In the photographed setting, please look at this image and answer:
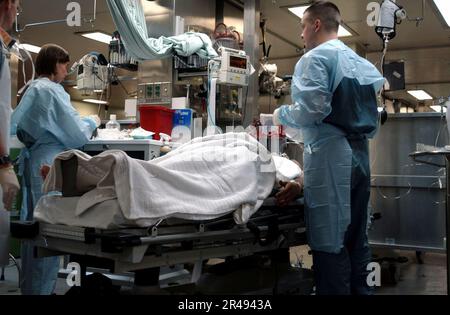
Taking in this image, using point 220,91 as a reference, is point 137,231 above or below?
below

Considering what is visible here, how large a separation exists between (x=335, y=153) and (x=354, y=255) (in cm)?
59

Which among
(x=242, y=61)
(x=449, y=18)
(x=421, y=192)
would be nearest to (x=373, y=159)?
(x=421, y=192)

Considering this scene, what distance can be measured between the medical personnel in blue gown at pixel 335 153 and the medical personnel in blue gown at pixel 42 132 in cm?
133

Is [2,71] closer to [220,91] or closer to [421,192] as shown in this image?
[220,91]

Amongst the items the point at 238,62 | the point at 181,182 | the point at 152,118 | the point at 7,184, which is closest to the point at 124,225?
the point at 181,182

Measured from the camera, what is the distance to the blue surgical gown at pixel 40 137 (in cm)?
284

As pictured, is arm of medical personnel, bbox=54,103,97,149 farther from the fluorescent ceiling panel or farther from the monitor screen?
the fluorescent ceiling panel

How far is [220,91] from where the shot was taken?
4.51 meters

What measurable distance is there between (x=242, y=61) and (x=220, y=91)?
1.32ft

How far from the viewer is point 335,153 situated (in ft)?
7.75

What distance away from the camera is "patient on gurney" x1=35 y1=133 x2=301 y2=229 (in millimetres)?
1709

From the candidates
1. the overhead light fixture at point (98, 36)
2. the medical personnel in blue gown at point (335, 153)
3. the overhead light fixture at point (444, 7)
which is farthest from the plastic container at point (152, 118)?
the overhead light fixture at point (98, 36)

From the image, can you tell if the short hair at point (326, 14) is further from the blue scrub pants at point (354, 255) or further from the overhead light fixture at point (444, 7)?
the overhead light fixture at point (444, 7)

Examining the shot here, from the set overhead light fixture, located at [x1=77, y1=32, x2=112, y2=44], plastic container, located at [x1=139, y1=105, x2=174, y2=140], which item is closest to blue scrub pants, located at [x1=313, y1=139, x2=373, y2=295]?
plastic container, located at [x1=139, y1=105, x2=174, y2=140]
